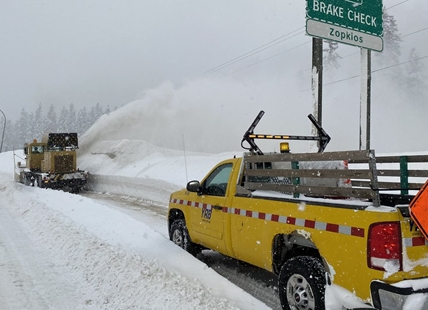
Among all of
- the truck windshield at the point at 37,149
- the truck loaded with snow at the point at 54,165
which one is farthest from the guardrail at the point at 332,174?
the truck windshield at the point at 37,149

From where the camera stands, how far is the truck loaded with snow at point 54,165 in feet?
62.5

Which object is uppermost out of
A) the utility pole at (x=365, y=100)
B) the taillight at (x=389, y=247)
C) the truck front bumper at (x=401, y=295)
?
the utility pole at (x=365, y=100)

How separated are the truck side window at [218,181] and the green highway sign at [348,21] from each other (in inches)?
178

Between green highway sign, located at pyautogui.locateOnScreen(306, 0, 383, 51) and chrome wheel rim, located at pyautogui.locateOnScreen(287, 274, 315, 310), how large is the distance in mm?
6141

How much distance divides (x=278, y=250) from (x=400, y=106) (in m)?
42.8

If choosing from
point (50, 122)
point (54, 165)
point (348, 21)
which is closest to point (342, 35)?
point (348, 21)

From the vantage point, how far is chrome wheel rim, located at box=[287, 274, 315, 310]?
3.54m

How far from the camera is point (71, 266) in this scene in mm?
5645

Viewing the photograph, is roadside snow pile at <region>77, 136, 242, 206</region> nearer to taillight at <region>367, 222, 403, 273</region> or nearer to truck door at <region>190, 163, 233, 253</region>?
truck door at <region>190, 163, 233, 253</region>

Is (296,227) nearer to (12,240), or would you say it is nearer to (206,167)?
(12,240)

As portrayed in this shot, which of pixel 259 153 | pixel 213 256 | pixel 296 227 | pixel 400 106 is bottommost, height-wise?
pixel 213 256

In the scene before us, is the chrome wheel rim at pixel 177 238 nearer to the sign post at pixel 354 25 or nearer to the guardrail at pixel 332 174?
the guardrail at pixel 332 174

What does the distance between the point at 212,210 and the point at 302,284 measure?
192 cm

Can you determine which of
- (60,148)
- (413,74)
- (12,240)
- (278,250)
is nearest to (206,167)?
(60,148)
